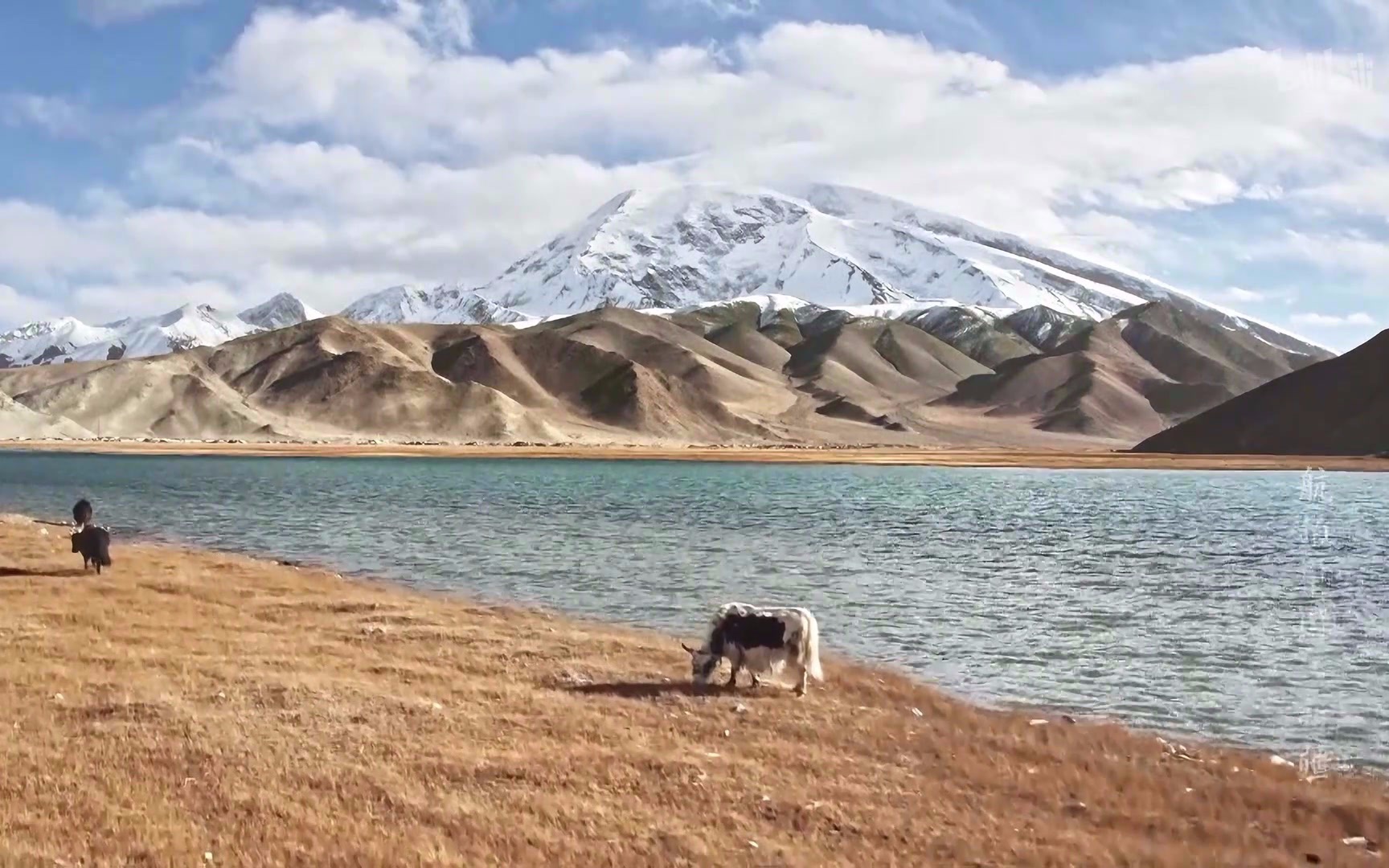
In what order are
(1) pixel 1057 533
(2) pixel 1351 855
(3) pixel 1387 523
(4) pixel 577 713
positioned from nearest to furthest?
(2) pixel 1351 855
(4) pixel 577 713
(1) pixel 1057 533
(3) pixel 1387 523

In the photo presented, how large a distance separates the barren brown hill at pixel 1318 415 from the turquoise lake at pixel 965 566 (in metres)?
74.4

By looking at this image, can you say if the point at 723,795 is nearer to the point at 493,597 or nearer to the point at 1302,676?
the point at 1302,676

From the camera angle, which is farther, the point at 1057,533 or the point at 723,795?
the point at 1057,533

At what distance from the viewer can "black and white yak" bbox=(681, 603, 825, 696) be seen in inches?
731

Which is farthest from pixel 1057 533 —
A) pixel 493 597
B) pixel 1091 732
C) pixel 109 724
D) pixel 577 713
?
pixel 109 724

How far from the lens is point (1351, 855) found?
1195 centimetres

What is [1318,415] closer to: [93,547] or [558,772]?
[93,547]

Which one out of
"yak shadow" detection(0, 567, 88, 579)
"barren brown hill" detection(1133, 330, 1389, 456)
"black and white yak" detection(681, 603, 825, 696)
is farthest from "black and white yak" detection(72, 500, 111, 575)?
"barren brown hill" detection(1133, 330, 1389, 456)

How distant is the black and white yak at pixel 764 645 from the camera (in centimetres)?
1856

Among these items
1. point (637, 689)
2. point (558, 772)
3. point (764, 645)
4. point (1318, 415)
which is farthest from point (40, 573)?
point (1318, 415)

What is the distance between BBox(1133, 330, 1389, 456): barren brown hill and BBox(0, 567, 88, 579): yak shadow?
166 m

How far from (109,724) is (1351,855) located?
46.6ft

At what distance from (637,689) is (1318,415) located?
18717cm

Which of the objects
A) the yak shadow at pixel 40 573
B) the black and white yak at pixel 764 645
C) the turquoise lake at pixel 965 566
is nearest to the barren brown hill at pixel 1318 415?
the turquoise lake at pixel 965 566
